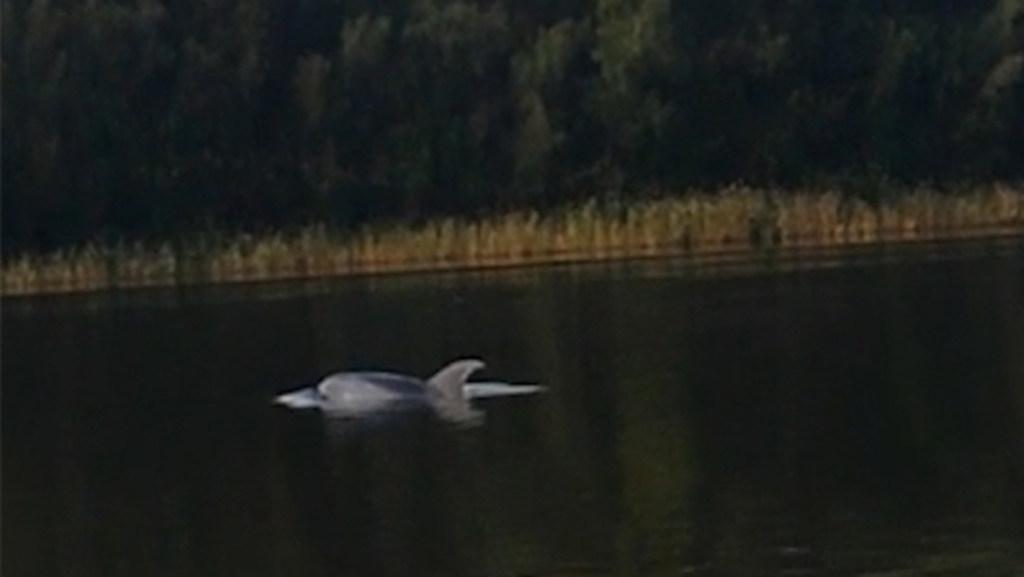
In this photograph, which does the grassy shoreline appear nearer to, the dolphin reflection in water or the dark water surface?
the dark water surface

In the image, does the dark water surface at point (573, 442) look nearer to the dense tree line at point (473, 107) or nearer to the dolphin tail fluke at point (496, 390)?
the dolphin tail fluke at point (496, 390)

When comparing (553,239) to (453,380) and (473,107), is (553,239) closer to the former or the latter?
(473,107)

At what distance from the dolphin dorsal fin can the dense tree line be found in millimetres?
26800

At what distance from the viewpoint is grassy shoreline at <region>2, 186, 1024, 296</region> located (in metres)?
44.6

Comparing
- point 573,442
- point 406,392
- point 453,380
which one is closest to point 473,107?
point 406,392

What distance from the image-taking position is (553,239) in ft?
149

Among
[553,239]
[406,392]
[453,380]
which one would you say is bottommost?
[406,392]

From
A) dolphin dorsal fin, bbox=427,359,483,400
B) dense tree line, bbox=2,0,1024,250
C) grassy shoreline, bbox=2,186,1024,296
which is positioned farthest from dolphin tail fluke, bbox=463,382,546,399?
dense tree line, bbox=2,0,1024,250

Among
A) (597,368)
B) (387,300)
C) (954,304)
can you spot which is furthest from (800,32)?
(597,368)

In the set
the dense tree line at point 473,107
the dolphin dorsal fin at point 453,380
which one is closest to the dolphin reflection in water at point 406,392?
the dolphin dorsal fin at point 453,380

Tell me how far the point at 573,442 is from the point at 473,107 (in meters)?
33.0

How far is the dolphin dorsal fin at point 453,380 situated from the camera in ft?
78.9

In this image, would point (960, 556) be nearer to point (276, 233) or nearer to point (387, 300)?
point (387, 300)

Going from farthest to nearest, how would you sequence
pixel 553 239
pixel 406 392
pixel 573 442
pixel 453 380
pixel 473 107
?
pixel 473 107, pixel 553 239, pixel 406 392, pixel 453 380, pixel 573 442
